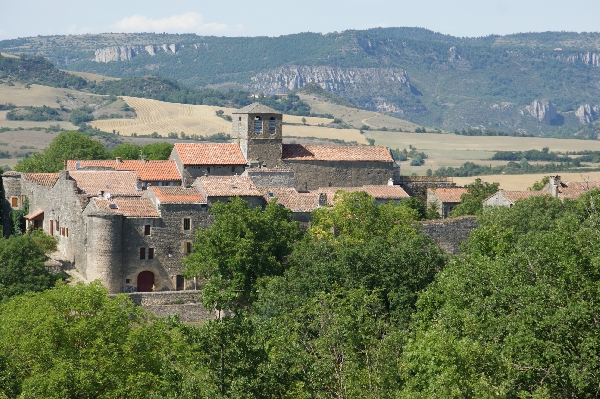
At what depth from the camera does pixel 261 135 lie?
75500mm

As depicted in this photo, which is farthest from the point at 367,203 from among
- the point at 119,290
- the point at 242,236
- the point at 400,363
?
the point at 400,363

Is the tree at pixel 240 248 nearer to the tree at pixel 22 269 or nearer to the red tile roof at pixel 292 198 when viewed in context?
the red tile roof at pixel 292 198

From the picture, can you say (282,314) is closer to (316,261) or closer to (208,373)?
(316,261)

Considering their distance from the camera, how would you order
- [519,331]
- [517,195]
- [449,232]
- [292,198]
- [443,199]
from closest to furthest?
1. [519,331]
2. [449,232]
3. [292,198]
4. [517,195]
5. [443,199]

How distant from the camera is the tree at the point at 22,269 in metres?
59.1

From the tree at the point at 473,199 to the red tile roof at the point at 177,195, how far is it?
17286 mm

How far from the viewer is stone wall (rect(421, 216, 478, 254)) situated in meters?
66.5

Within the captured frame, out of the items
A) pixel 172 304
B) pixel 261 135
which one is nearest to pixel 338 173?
pixel 261 135

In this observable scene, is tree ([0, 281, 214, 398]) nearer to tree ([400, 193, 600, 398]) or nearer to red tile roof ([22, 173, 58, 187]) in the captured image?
tree ([400, 193, 600, 398])

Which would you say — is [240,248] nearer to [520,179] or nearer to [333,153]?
[333,153]

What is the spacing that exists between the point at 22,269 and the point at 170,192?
29.1 ft

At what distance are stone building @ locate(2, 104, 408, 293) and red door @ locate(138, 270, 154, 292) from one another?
0.17ft

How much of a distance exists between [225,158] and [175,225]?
1081 cm

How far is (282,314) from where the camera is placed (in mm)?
52344
